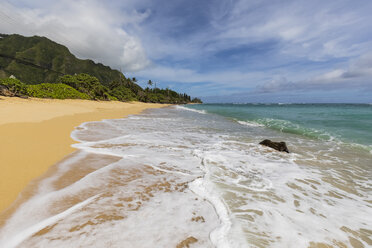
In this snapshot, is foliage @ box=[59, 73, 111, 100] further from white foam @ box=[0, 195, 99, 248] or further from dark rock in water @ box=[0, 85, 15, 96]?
white foam @ box=[0, 195, 99, 248]

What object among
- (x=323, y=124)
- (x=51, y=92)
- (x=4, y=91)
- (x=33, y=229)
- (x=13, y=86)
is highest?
(x=13, y=86)

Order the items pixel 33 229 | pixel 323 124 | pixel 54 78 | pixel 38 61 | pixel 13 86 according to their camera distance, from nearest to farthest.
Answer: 1. pixel 33 229
2. pixel 323 124
3. pixel 13 86
4. pixel 54 78
5. pixel 38 61

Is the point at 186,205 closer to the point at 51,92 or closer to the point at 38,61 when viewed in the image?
the point at 51,92

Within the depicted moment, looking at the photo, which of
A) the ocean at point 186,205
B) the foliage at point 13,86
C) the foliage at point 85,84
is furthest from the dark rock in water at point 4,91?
the ocean at point 186,205

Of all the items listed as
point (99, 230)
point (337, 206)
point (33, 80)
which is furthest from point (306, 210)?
point (33, 80)

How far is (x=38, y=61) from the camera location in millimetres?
143125

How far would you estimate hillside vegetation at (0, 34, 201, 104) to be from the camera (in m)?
24.1

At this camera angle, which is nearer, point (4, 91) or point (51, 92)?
point (4, 91)

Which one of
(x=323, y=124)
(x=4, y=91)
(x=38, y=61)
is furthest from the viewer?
(x=38, y=61)

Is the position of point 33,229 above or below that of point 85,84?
below

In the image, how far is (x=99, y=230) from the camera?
79.5 inches

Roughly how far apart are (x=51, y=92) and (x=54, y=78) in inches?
4939

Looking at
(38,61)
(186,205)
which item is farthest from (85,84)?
(38,61)

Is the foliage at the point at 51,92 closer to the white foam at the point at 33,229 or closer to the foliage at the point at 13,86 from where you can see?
the foliage at the point at 13,86
